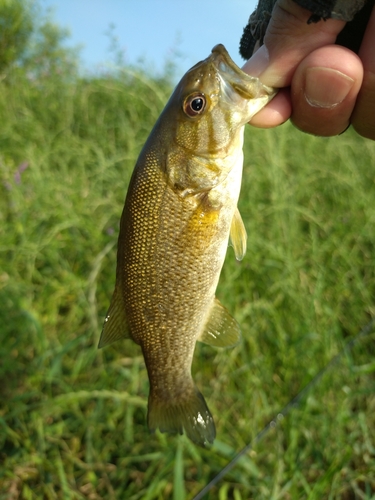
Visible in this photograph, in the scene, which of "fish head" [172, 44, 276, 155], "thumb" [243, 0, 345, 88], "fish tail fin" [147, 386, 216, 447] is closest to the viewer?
"thumb" [243, 0, 345, 88]

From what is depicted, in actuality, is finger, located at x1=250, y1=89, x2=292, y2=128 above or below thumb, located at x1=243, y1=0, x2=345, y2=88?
below

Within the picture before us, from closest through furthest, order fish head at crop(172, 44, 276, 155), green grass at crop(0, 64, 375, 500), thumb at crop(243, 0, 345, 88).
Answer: thumb at crop(243, 0, 345, 88) → fish head at crop(172, 44, 276, 155) → green grass at crop(0, 64, 375, 500)

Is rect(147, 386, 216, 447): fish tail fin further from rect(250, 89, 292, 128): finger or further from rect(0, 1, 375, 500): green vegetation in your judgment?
rect(250, 89, 292, 128): finger

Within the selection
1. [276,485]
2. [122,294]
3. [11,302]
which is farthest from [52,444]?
[122,294]

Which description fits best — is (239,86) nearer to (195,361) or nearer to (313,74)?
(313,74)

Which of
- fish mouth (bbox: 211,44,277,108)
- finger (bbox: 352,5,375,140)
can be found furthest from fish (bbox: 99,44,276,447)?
finger (bbox: 352,5,375,140)

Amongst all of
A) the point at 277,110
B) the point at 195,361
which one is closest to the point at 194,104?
the point at 277,110

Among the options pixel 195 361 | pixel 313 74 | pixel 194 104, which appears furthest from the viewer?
pixel 195 361
